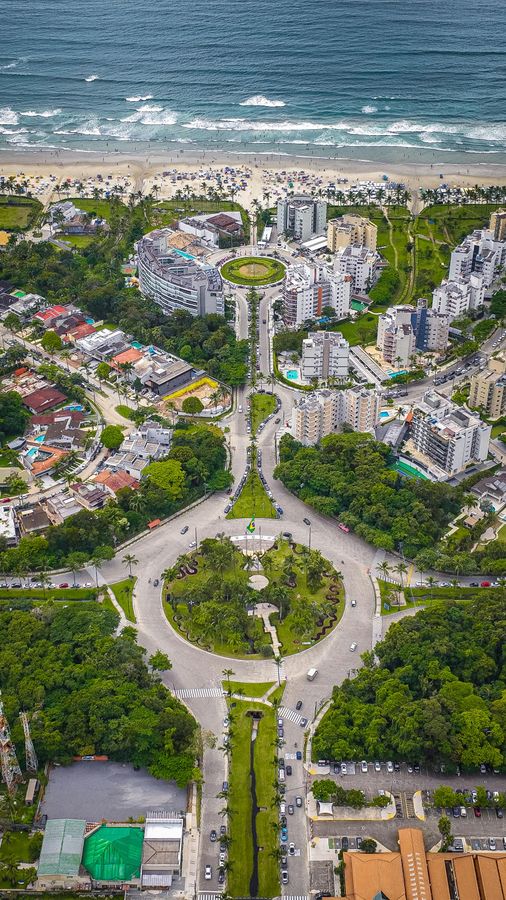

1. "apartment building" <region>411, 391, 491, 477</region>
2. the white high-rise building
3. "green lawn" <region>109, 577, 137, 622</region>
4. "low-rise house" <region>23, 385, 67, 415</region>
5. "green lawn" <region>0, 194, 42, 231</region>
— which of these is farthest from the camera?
"green lawn" <region>0, 194, 42, 231</region>

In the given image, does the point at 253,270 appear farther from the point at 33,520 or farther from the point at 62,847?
the point at 62,847

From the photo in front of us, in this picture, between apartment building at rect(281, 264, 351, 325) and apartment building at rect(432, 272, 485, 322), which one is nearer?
apartment building at rect(281, 264, 351, 325)

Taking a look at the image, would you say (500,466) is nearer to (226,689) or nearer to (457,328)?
(457,328)

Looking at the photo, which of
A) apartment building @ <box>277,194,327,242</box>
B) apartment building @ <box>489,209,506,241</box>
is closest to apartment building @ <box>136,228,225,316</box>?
apartment building @ <box>277,194,327,242</box>

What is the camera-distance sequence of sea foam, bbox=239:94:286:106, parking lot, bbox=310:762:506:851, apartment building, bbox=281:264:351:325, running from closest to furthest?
parking lot, bbox=310:762:506:851 < apartment building, bbox=281:264:351:325 < sea foam, bbox=239:94:286:106

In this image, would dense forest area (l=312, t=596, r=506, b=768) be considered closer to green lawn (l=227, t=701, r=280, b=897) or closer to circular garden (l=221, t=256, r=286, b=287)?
green lawn (l=227, t=701, r=280, b=897)

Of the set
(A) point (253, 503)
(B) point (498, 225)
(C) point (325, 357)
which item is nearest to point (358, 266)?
(C) point (325, 357)

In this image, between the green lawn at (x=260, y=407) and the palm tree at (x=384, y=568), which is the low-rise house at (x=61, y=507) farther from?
the palm tree at (x=384, y=568)

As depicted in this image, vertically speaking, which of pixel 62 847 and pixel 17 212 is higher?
pixel 17 212
